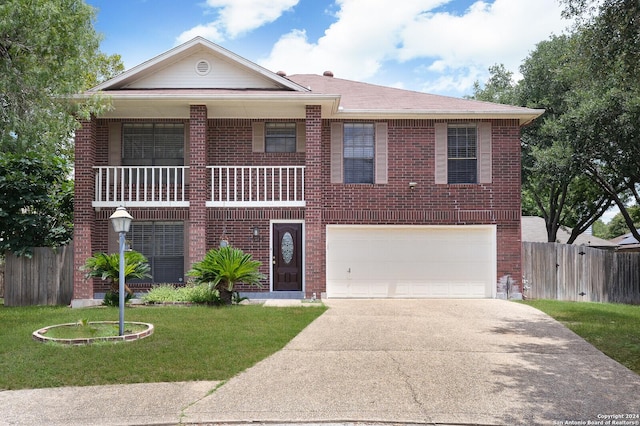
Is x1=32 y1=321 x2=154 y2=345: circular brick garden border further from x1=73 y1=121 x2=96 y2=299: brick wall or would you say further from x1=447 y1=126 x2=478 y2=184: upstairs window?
x1=447 y1=126 x2=478 y2=184: upstairs window

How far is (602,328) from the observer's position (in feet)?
34.8

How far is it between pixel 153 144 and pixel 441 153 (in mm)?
8159

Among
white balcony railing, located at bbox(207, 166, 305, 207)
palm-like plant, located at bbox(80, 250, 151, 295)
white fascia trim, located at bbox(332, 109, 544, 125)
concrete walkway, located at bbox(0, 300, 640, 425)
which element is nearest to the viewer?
concrete walkway, located at bbox(0, 300, 640, 425)

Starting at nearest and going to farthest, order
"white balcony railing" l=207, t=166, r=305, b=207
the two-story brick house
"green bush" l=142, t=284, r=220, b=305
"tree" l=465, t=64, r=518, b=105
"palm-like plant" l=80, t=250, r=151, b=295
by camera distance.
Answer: "palm-like plant" l=80, t=250, r=151, b=295 → "green bush" l=142, t=284, r=220, b=305 → "white balcony railing" l=207, t=166, r=305, b=207 → the two-story brick house → "tree" l=465, t=64, r=518, b=105

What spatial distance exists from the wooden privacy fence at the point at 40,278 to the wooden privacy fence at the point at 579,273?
12.7m

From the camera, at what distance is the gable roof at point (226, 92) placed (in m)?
14.6

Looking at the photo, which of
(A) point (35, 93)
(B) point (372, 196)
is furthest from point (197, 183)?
(B) point (372, 196)

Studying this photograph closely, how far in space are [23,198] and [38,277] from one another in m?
2.13

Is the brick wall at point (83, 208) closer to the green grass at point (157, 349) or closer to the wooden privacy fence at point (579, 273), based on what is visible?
the green grass at point (157, 349)

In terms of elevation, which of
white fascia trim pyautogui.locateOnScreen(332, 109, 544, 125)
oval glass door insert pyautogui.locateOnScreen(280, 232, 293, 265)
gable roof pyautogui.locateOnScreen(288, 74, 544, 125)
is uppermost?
gable roof pyautogui.locateOnScreen(288, 74, 544, 125)

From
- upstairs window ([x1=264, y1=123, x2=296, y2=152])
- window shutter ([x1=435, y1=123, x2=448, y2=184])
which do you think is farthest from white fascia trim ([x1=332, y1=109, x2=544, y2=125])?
upstairs window ([x1=264, y1=123, x2=296, y2=152])

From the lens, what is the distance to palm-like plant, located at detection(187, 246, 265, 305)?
12750 mm

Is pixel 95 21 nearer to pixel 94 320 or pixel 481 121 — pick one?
pixel 94 320

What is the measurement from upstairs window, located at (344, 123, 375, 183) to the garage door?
1444mm
